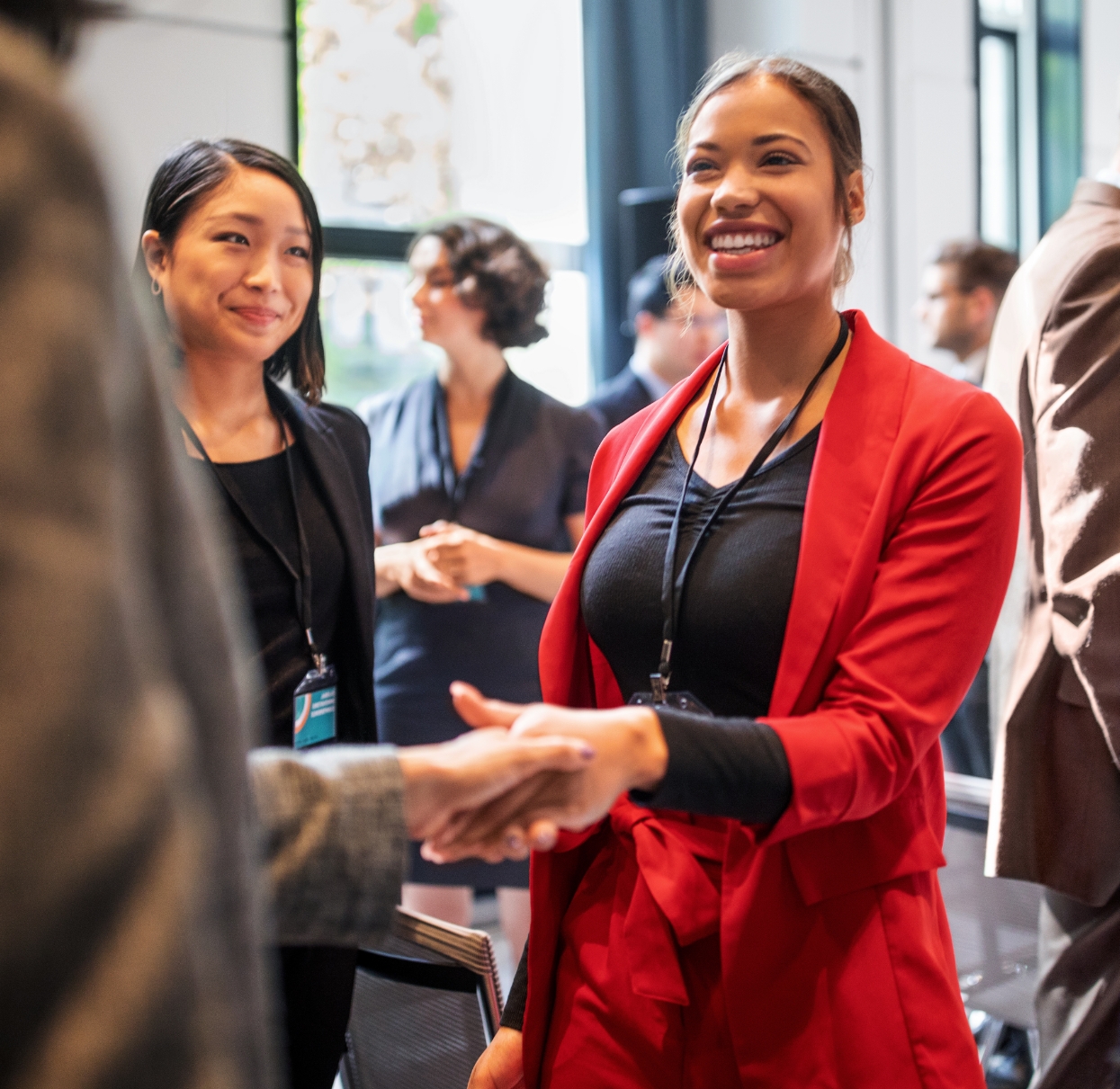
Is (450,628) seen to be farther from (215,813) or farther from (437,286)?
(215,813)

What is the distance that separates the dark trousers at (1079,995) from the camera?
74.2 inches

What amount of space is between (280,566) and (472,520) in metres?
1.31

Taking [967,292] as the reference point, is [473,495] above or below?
below

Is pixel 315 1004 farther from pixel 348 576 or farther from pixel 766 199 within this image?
pixel 766 199

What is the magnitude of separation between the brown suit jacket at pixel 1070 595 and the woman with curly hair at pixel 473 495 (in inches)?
49.5

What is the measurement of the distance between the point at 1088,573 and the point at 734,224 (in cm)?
84

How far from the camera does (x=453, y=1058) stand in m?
1.49

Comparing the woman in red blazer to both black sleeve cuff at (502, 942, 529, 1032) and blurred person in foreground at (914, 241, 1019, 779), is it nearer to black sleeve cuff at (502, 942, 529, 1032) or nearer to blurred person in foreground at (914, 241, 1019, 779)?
black sleeve cuff at (502, 942, 529, 1032)

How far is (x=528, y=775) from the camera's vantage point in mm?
1092

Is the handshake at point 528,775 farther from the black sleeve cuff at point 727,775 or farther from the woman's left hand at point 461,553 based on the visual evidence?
the woman's left hand at point 461,553

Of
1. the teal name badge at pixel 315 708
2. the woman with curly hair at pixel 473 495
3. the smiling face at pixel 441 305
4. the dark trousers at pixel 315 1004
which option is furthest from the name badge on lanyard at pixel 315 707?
the smiling face at pixel 441 305

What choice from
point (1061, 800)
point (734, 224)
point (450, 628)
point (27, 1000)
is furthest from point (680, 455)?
point (450, 628)

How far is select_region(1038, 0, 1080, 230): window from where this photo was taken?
645 cm

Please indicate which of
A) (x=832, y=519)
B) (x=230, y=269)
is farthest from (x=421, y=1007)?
(x=230, y=269)
